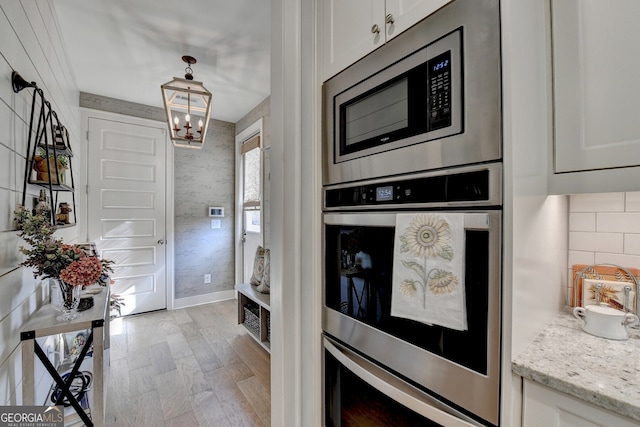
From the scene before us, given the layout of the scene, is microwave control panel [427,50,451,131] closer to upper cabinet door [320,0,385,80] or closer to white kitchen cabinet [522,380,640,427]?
upper cabinet door [320,0,385,80]

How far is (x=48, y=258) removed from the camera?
1.36 meters

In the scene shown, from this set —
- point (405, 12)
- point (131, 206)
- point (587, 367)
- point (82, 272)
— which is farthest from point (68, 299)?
point (131, 206)

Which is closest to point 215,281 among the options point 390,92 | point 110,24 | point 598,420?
point 110,24

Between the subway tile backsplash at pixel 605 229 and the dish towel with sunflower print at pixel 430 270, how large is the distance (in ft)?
2.18

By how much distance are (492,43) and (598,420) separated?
870 millimetres

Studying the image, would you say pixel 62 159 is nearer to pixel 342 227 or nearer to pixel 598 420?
pixel 342 227

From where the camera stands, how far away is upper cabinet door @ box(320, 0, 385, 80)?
99cm

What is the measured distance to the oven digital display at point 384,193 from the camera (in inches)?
36.3

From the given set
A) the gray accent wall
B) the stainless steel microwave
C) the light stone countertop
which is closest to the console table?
the stainless steel microwave

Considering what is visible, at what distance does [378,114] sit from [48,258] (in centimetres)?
166

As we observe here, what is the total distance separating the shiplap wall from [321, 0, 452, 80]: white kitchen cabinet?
133cm

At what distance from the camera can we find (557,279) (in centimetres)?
96

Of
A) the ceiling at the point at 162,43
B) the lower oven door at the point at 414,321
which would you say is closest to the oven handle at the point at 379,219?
the lower oven door at the point at 414,321

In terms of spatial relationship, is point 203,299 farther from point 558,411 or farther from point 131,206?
point 558,411
